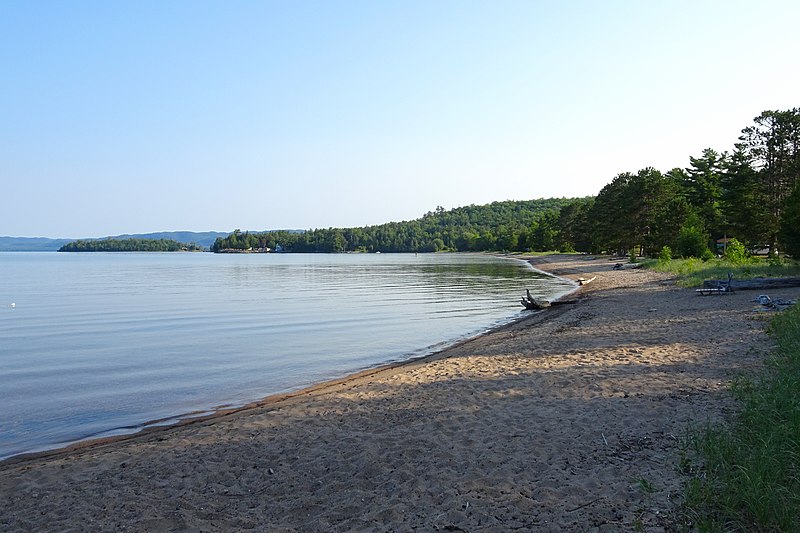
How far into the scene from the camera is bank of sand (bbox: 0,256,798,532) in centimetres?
584

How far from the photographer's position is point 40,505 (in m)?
6.94

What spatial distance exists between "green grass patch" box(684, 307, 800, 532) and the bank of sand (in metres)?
0.34

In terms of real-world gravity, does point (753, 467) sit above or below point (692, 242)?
below

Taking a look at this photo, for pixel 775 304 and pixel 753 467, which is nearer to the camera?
pixel 753 467

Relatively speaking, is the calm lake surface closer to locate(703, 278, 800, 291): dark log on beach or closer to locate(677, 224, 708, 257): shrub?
locate(703, 278, 800, 291): dark log on beach

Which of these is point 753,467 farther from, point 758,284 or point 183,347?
point 758,284

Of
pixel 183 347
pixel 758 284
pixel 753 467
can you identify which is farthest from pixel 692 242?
pixel 753 467

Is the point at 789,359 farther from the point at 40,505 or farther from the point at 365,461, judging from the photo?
the point at 40,505

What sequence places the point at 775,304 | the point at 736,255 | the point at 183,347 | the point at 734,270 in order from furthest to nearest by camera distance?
the point at 736,255
the point at 734,270
the point at 183,347
the point at 775,304

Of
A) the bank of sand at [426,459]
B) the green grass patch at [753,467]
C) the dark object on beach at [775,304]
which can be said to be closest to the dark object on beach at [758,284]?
the dark object on beach at [775,304]

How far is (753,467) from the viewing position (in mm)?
5289

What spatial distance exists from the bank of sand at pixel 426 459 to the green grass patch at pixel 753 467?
0.34 metres

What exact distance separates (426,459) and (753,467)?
3801 mm

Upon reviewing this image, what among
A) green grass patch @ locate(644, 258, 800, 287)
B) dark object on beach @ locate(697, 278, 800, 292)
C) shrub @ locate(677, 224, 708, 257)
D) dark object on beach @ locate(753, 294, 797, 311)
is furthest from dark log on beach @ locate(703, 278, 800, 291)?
shrub @ locate(677, 224, 708, 257)
